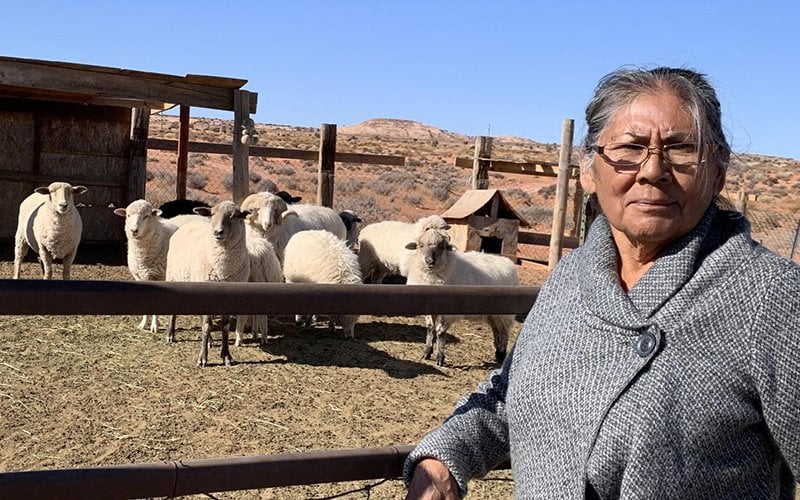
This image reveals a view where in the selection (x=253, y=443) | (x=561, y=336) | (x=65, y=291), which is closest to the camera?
(x=561, y=336)

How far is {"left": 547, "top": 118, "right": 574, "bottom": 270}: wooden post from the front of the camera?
11.3 m

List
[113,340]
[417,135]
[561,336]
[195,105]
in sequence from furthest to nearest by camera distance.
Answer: [417,135] → [195,105] → [113,340] → [561,336]

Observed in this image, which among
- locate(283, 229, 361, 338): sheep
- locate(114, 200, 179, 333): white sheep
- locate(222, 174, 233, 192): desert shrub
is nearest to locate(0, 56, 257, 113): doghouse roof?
locate(114, 200, 179, 333): white sheep

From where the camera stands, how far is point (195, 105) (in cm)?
1175

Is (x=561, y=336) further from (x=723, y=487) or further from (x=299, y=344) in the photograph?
(x=299, y=344)

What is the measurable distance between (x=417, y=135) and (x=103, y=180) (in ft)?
468

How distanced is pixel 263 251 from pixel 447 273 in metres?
2.27

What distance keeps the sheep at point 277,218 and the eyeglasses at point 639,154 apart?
9110 mm

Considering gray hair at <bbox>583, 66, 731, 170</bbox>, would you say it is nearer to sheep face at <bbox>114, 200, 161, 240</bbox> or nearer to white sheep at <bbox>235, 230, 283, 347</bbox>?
white sheep at <bbox>235, 230, 283, 347</bbox>

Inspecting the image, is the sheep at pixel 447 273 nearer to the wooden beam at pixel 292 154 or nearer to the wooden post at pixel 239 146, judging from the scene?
the wooden post at pixel 239 146

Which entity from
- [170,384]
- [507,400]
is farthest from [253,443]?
[507,400]

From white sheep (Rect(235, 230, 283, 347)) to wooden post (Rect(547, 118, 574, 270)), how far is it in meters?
4.10

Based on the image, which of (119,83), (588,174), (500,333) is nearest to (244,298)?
(588,174)

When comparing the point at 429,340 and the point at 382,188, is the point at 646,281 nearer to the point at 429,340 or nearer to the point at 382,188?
the point at 429,340
